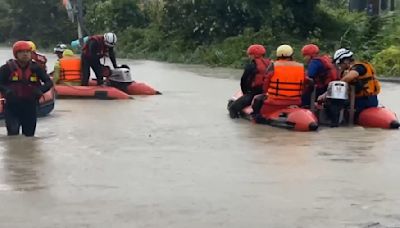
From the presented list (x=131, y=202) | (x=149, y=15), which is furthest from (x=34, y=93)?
(x=149, y=15)

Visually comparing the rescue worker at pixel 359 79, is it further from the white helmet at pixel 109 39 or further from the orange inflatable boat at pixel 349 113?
the white helmet at pixel 109 39

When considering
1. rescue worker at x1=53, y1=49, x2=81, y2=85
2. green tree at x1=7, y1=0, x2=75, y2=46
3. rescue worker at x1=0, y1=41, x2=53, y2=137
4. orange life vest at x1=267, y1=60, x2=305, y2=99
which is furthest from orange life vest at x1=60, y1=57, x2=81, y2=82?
green tree at x1=7, y1=0, x2=75, y2=46

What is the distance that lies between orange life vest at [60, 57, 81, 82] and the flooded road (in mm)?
2708

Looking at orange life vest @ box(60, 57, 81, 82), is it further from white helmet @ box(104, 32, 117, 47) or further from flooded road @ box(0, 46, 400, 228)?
flooded road @ box(0, 46, 400, 228)

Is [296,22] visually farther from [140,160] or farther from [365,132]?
[140,160]

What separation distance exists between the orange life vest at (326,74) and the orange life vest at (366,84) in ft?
1.52

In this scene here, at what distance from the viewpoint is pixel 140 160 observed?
11.0 metres

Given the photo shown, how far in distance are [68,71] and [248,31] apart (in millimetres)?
17575

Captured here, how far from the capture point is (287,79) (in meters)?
14.3

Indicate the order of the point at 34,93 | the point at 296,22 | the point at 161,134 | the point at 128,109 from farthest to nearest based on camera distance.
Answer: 1. the point at 296,22
2. the point at 128,109
3. the point at 161,134
4. the point at 34,93

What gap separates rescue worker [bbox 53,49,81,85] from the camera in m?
19.2

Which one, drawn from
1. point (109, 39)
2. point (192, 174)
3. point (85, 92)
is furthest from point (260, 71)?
point (192, 174)

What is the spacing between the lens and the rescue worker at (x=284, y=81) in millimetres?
14336

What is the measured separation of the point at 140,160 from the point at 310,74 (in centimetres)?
477
